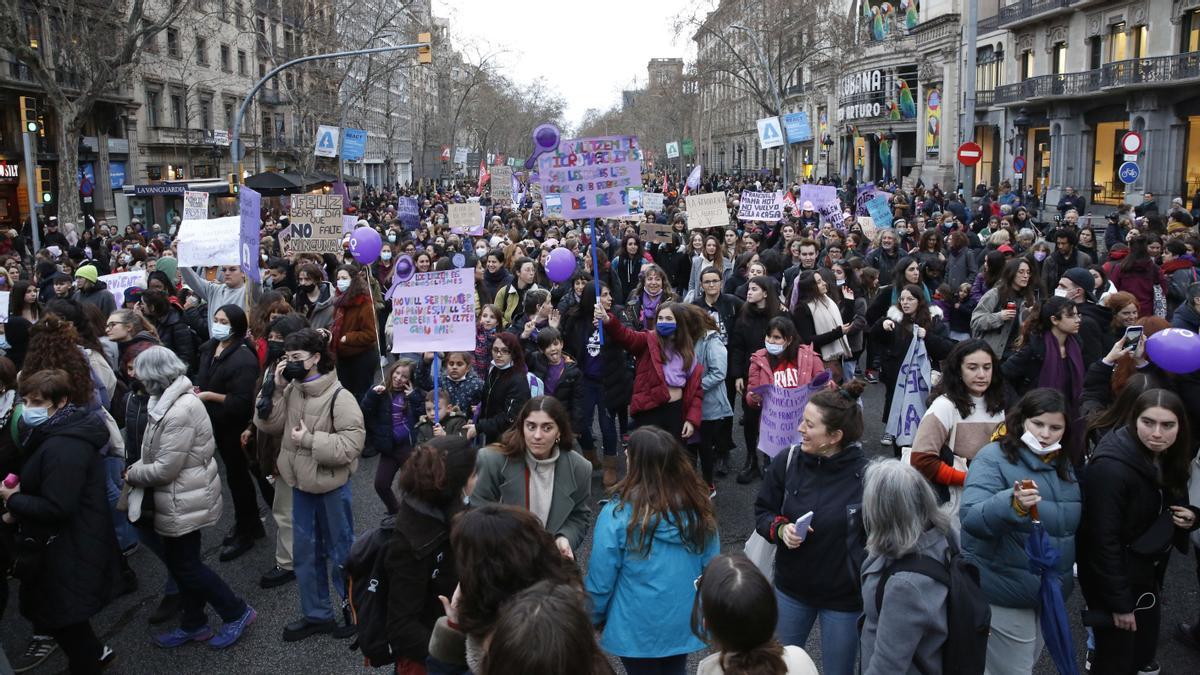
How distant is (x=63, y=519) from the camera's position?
4293mm

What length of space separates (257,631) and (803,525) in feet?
10.9

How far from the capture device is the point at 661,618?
138 inches

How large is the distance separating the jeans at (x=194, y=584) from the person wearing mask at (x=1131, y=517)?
4.28 metres

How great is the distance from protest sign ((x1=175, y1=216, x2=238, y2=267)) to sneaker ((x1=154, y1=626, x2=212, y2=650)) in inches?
184

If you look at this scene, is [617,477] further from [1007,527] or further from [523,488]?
[1007,527]

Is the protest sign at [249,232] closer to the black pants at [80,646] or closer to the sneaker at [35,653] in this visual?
the sneaker at [35,653]

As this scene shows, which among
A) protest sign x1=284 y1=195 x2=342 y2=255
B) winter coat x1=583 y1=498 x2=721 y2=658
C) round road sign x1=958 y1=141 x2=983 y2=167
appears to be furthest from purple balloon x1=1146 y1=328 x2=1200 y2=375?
round road sign x1=958 y1=141 x2=983 y2=167

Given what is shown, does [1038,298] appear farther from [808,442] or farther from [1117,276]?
[808,442]

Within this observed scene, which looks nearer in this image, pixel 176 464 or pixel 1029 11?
pixel 176 464

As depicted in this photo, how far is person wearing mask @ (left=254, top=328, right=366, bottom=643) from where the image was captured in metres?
5.02

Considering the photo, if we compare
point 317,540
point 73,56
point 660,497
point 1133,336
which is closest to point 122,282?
point 317,540

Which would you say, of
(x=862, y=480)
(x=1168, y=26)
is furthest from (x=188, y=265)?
(x=1168, y=26)

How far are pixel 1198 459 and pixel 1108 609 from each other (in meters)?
1.21

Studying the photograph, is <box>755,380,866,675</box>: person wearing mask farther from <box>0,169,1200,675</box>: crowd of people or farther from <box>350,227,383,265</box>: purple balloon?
<box>350,227,383,265</box>: purple balloon
